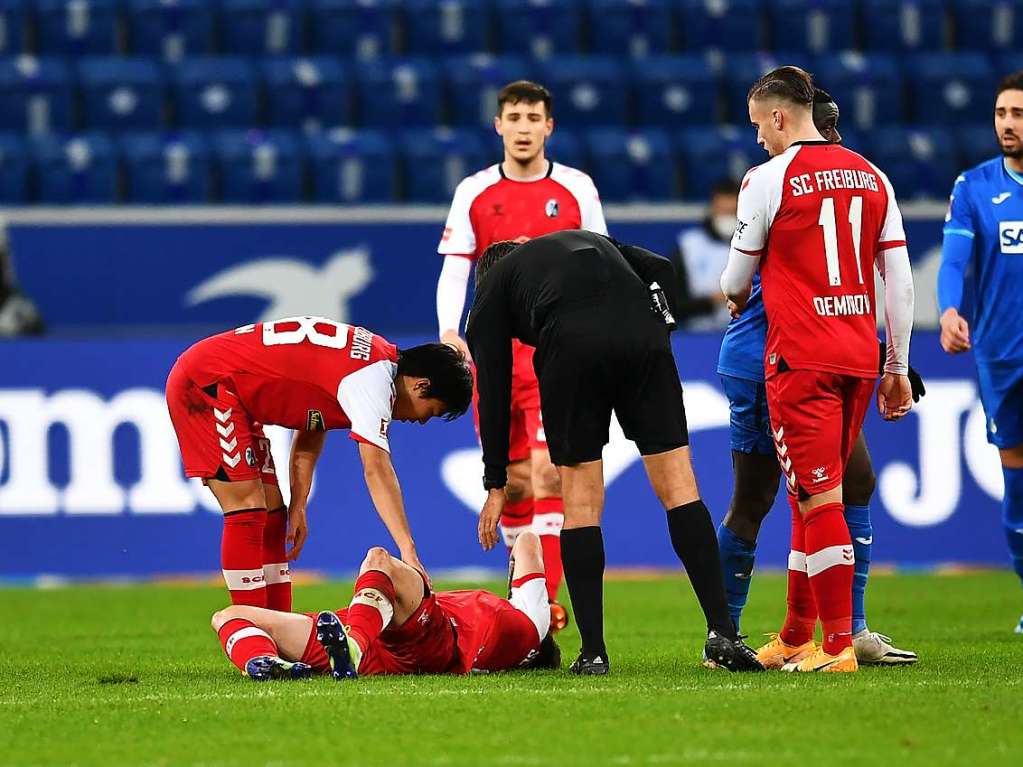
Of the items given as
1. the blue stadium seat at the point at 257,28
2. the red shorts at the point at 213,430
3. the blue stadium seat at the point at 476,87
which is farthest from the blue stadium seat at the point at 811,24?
the red shorts at the point at 213,430

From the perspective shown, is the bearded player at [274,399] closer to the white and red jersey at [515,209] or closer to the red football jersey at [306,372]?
the red football jersey at [306,372]

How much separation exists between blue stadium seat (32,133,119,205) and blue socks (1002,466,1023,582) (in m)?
7.39

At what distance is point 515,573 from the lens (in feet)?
20.7

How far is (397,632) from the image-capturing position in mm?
5895

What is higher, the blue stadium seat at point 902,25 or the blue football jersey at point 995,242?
the blue stadium seat at point 902,25

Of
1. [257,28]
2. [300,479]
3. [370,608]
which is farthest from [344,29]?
[370,608]

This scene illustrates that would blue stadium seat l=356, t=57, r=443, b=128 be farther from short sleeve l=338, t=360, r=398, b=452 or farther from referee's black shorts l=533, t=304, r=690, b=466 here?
referee's black shorts l=533, t=304, r=690, b=466

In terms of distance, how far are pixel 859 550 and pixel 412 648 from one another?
1741 mm

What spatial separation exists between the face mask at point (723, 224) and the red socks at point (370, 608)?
20.3ft

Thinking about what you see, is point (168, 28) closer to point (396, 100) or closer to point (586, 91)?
point (396, 100)

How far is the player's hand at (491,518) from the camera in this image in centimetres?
582

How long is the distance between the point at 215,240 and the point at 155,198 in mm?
1230

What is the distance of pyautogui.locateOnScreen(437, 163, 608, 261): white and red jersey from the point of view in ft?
25.5

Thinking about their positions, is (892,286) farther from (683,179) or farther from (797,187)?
(683,179)
